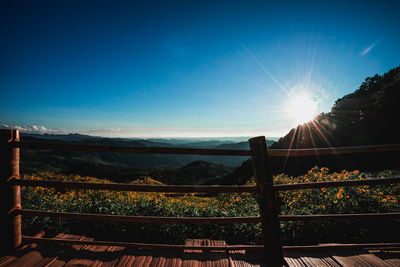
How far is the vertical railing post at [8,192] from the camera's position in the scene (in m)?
2.09

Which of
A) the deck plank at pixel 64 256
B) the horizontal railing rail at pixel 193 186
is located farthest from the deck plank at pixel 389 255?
the deck plank at pixel 64 256

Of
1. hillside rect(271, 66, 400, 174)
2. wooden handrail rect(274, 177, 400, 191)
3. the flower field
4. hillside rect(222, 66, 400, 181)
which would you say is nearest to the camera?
wooden handrail rect(274, 177, 400, 191)

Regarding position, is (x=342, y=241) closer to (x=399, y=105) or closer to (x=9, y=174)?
(x=9, y=174)

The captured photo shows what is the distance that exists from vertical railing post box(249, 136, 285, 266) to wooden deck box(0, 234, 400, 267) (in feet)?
0.55

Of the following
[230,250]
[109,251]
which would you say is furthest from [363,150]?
[109,251]

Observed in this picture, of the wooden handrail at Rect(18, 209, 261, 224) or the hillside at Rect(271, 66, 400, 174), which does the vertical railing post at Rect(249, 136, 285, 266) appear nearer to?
the wooden handrail at Rect(18, 209, 261, 224)

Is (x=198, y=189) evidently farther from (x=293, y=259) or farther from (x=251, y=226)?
(x=251, y=226)

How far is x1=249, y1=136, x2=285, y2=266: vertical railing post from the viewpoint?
2.02m

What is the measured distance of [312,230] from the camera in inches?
113

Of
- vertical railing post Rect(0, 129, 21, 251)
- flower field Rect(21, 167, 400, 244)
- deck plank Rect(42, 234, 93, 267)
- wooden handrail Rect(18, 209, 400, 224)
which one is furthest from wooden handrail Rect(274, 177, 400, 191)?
vertical railing post Rect(0, 129, 21, 251)

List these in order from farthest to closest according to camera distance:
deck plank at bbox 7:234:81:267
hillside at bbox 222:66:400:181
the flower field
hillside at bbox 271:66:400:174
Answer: hillside at bbox 271:66:400:174
hillside at bbox 222:66:400:181
the flower field
deck plank at bbox 7:234:81:267

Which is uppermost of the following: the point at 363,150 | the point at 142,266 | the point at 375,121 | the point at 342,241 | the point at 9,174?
the point at 375,121

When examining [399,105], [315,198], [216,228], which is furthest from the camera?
[399,105]

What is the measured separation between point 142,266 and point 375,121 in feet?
119
